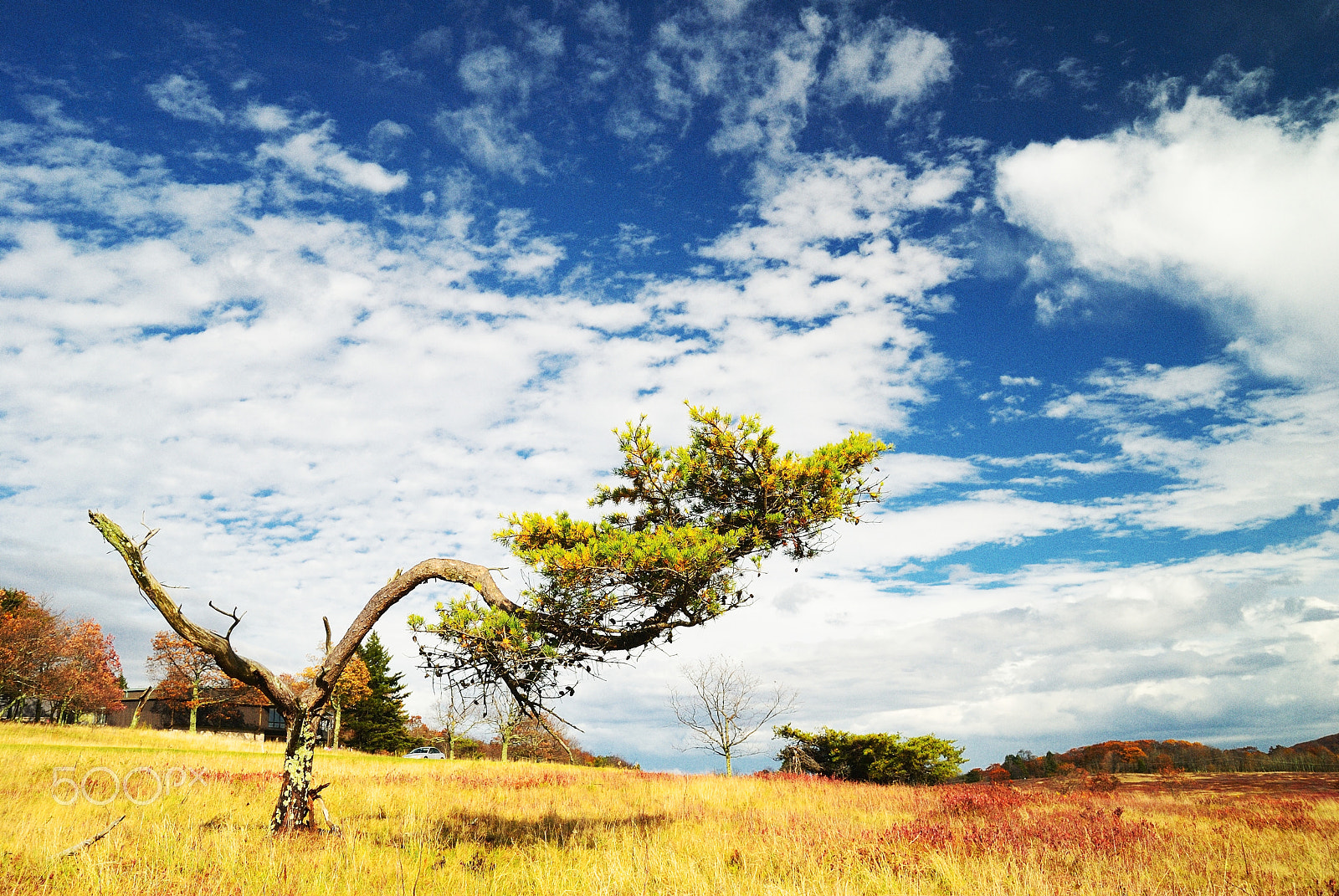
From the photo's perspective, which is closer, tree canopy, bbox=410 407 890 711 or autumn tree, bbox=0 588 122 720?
tree canopy, bbox=410 407 890 711

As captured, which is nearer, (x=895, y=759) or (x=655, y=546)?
(x=655, y=546)

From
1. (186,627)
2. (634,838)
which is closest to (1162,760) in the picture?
(634,838)

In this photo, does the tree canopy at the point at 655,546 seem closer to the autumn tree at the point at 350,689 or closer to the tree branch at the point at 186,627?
the tree branch at the point at 186,627

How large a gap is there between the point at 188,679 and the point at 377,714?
16795mm

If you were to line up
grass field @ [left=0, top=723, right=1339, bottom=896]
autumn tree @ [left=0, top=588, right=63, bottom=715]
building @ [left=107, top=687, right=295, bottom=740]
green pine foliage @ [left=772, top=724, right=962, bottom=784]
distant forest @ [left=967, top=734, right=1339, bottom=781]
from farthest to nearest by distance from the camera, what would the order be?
1. building @ [left=107, top=687, right=295, bottom=740]
2. autumn tree @ [left=0, top=588, right=63, bottom=715]
3. distant forest @ [left=967, top=734, right=1339, bottom=781]
4. green pine foliage @ [left=772, top=724, right=962, bottom=784]
5. grass field @ [left=0, top=723, right=1339, bottom=896]

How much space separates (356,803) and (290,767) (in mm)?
5078

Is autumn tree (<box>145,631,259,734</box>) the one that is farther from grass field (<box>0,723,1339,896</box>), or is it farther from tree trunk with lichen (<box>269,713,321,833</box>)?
tree trunk with lichen (<box>269,713,321,833</box>)

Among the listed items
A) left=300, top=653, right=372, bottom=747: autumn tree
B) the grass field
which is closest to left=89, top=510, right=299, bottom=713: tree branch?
the grass field

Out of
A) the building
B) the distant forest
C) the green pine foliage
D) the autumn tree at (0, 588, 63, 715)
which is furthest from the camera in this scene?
the building

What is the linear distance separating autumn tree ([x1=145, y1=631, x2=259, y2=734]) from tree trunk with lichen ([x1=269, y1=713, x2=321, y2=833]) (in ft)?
167

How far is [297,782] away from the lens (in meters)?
9.62

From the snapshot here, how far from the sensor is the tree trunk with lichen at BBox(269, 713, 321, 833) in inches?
370

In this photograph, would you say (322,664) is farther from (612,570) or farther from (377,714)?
(377,714)

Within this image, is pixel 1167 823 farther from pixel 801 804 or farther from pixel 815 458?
pixel 815 458
